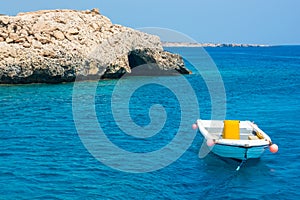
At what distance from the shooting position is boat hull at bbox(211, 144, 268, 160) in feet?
63.0

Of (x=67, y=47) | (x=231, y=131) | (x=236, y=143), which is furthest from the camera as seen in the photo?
(x=67, y=47)

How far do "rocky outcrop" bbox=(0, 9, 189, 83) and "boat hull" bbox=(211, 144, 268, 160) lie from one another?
29.1 meters

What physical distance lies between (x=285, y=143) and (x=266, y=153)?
2464mm

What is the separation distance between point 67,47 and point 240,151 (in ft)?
106

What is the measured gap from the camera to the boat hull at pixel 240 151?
1919cm

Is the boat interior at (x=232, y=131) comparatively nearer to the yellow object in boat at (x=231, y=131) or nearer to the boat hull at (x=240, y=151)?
the yellow object in boat at (x=231, y=131)

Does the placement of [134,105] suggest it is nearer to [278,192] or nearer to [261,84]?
[278,192]

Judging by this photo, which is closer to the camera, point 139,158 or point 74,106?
point 139,158

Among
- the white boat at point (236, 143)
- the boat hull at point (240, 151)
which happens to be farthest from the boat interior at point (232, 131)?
the boat hull at point (240, 151)

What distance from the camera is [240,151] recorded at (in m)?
19.2

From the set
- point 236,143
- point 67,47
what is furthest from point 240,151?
point 67,47

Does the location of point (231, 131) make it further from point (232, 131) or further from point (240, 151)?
point (240, 151)

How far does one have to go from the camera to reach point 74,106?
33.8m

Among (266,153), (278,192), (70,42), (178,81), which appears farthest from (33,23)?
(278,192)
